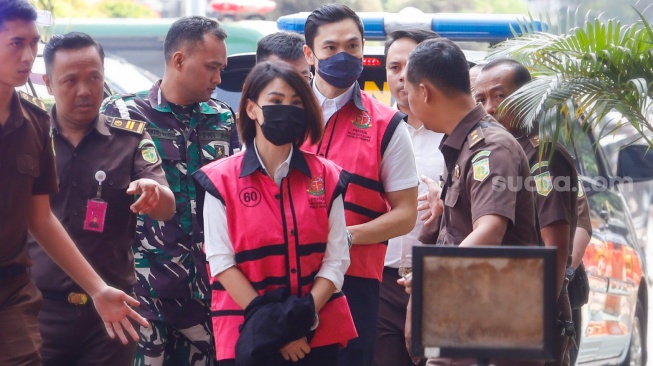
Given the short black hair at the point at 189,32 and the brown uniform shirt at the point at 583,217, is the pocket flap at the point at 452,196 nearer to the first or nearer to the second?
the short black hair at the point at 189,32

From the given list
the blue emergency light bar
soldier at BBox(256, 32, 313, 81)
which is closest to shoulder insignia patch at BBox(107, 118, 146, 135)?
soldier at BBox(256, 32, 313, 81)

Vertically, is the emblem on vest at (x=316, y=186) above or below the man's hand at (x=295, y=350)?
above

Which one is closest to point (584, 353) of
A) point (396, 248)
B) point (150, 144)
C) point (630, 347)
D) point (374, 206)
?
point (630, 347)

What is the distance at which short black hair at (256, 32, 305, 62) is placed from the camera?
596 centimetres

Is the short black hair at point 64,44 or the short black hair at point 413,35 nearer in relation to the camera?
the short black hair at point 64,44

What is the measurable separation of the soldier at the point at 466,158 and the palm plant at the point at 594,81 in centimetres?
44

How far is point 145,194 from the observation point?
4.42 metres

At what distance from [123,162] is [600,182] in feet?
12.9

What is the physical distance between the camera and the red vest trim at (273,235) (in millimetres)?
4215

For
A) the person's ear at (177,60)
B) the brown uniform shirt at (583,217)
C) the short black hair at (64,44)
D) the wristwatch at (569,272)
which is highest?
the short black hair at (64,44)

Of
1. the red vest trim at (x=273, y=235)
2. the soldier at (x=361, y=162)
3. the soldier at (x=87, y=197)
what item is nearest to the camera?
the red vest trim at (x=273, y=235)

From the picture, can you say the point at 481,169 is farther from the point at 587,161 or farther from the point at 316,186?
the point at 587,161

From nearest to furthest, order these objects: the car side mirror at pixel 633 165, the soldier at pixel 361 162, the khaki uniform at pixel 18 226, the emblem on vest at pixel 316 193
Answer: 1. the khaki uniform at pixel 18 226
2. the emblem on vest at pixel 316 193
3. the soldier at pixel 361 162
4. the car side mirror at pixel 633 165

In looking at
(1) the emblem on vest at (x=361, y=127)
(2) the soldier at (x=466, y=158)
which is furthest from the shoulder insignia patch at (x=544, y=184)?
(1) the emblem on vest at (x=361, y=127)
